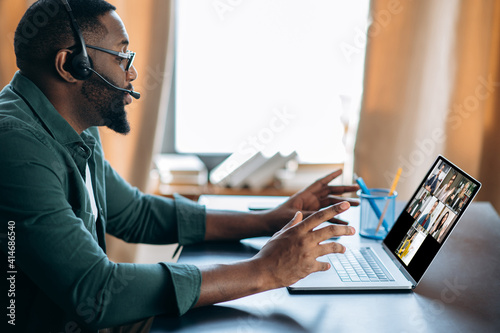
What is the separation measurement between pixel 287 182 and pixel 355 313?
154 cm

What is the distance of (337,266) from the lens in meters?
1.01

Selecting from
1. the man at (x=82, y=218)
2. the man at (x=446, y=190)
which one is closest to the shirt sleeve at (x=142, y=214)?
the man at (x=82, y=218)

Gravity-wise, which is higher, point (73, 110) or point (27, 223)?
point (73, 110)

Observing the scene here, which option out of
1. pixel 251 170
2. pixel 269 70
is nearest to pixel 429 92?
pixel 269 70

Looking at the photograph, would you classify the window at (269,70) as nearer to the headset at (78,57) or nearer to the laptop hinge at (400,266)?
the laptop hinge at (400,266)

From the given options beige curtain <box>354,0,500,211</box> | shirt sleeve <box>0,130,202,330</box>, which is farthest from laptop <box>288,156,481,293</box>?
beige curtain <box>354,0,500,211</box>

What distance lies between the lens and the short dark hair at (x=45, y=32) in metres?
1.00

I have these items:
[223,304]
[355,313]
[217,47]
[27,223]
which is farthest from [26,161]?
[217,47]

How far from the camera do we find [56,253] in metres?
0.81

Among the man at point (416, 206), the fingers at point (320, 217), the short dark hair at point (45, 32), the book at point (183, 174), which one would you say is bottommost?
the book at point (183, 174)

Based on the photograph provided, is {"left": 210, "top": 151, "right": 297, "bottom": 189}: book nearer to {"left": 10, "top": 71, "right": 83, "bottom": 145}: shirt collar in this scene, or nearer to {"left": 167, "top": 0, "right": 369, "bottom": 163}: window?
{"left": 167, "top": 0, "right": 369, "bottom": 163}: window

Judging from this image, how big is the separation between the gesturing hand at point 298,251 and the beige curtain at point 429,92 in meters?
1.32

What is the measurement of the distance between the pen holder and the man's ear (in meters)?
0.73

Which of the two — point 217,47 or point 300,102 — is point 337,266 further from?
point 217,47
